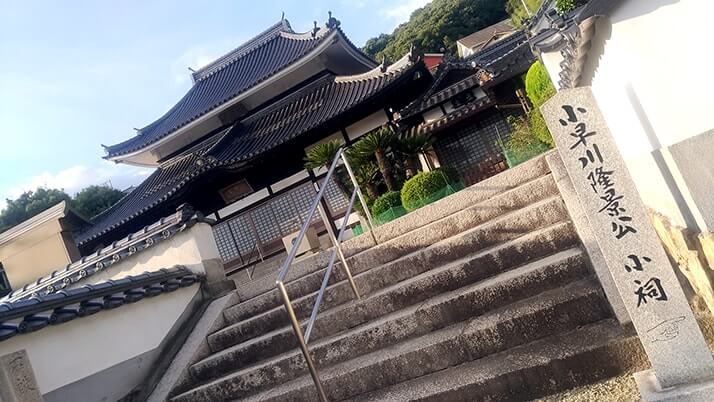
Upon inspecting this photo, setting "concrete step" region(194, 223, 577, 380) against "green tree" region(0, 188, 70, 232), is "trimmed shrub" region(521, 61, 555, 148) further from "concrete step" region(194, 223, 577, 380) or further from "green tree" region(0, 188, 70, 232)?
"green tree" region(0, 188, 70, 232)

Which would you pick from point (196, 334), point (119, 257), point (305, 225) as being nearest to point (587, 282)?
point (305, 225)

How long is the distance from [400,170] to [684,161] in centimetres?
813

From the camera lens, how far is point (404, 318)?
129 inches

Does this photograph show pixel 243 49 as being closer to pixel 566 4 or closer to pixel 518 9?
pixel 566 4

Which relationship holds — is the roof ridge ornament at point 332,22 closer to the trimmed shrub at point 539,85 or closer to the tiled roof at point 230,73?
the tiled roof at point 230,73

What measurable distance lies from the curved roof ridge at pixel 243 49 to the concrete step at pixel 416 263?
47.5 ft

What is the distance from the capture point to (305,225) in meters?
3.48

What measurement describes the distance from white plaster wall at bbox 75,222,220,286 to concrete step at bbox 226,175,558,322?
0.98 metres

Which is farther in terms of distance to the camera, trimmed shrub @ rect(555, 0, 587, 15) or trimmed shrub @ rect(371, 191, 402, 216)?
trimmed shrub @ rect(371, 191, 402, 216)

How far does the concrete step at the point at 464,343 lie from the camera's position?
277cm

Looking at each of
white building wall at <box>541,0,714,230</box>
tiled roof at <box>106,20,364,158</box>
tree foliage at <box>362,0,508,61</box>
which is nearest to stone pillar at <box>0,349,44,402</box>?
white building wall at <box>541,0,714,230</box>

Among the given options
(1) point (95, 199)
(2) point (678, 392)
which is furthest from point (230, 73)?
(1) point (95, 199)

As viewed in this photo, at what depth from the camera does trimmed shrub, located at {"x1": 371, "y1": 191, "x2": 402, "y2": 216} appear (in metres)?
8.84

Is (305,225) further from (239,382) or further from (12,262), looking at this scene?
(12,262)
